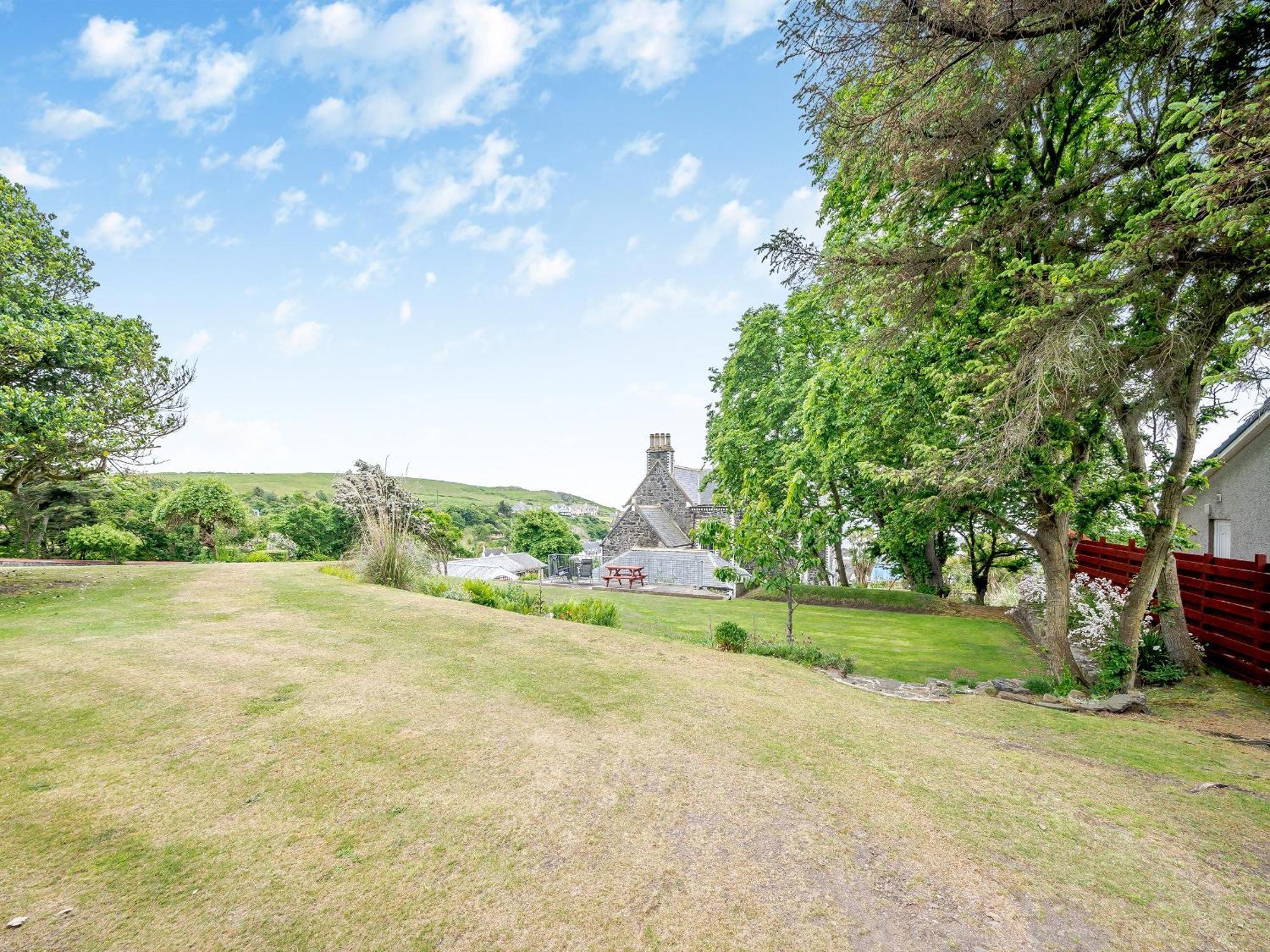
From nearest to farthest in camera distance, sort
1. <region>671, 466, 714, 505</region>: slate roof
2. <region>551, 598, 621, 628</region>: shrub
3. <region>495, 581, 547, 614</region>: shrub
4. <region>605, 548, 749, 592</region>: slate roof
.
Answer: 1. <region>551, 598, 621, 628</region>: shrub
2. <region>495, 581, 547, 614</region>: shrub
3. <region>605, 548, 749, 592</region>: slate roof
4. <region>671, 466, 714, 505</region>: slate roof

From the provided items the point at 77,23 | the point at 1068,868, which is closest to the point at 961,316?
the point at 1068,868

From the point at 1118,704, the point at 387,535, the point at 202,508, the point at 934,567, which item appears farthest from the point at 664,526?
the point at 1118,704

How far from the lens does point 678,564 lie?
22.3 metres

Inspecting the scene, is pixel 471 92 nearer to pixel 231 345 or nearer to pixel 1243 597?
pixel 231 345

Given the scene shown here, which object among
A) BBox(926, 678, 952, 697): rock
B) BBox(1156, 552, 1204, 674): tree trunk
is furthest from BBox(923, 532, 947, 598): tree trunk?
BBox(926, 678, 952, 697): rock

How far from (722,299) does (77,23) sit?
660 inches

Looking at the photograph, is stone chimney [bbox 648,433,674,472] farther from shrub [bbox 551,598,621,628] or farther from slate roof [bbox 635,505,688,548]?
shrub [bbox 551,598,621,628]

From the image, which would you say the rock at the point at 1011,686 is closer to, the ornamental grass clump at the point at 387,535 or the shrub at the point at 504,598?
the shrub at the point at 504,598

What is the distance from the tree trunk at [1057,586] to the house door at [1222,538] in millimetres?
11062

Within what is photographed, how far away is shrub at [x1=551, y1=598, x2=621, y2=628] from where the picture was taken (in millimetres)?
9328

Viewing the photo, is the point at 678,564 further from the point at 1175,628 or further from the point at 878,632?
the point at 1175,628

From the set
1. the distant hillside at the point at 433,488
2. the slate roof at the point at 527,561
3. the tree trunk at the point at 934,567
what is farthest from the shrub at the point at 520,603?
the distant hillside at the point at 433,488

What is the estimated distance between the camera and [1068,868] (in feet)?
8.41

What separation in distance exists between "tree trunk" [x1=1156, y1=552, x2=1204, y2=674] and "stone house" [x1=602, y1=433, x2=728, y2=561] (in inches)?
722
